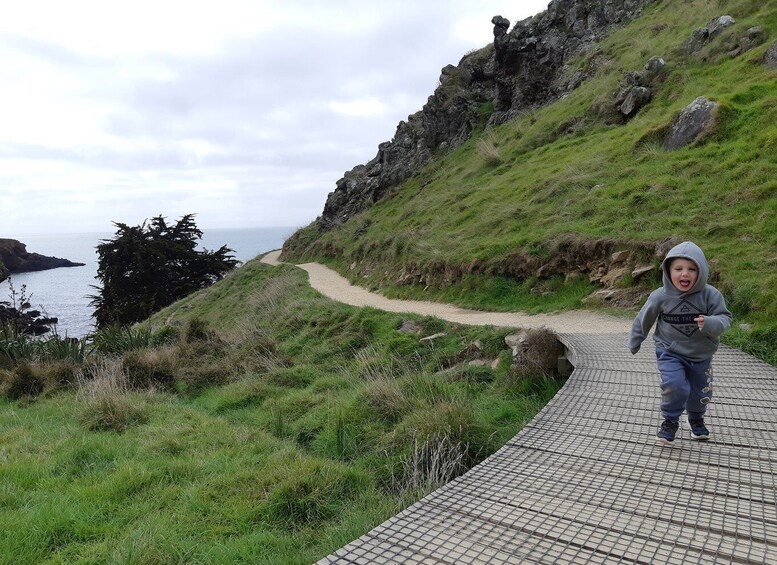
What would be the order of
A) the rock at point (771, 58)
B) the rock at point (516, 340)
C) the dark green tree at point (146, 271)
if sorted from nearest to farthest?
the rock at point (516, 340) < the rock at point (771, 58) < the dark green tree at point (146, 271)

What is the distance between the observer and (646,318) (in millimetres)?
4363

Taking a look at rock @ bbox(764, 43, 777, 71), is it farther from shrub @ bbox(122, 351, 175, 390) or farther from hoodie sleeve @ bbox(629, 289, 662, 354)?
shrub @ bbox(122, 351, 175, 390)

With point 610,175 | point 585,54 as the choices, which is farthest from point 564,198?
point 585,54

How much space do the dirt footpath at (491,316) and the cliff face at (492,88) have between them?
15.0 meters

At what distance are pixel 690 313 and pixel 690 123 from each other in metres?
12.4

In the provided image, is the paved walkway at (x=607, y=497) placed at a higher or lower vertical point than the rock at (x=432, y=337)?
lower

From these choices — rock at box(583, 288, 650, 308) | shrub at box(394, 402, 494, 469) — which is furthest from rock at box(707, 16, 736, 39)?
shrub at box(394, 402, 494, 469)

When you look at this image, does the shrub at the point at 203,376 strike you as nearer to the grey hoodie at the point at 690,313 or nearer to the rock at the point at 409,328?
the rock at the point at 409,328

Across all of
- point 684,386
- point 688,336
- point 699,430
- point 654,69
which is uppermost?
point 654,69

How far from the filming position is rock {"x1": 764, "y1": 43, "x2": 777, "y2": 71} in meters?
15.3

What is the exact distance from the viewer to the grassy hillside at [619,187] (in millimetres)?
10430

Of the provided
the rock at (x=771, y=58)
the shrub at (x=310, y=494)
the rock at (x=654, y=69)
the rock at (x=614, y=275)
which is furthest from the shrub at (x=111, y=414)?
the rock at (x=654, y=69)

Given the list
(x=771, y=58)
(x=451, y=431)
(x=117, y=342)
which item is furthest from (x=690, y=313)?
(x=771, y=58)

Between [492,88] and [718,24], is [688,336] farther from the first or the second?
[492,88]
